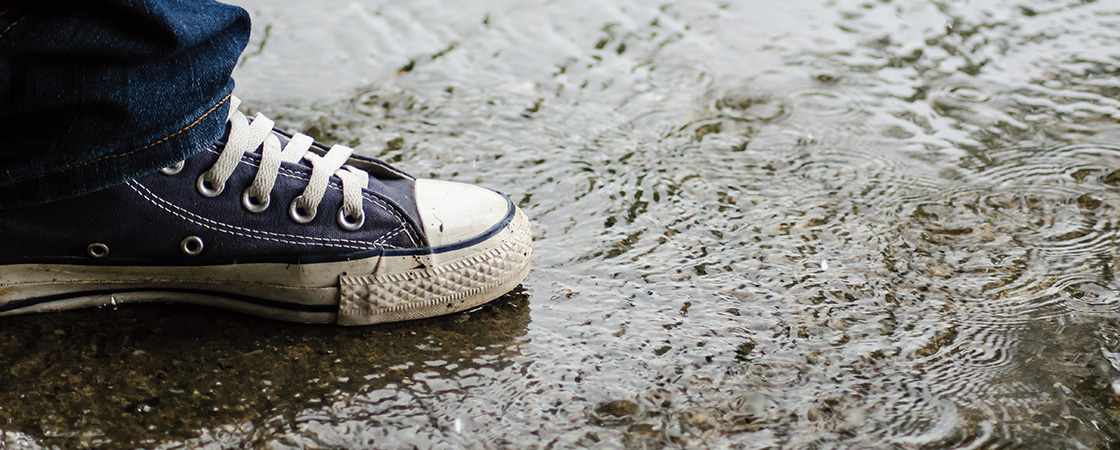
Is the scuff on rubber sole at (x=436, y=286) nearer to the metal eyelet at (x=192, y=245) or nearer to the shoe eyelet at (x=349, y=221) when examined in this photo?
the shoe eyelet at (x=349, y=221)

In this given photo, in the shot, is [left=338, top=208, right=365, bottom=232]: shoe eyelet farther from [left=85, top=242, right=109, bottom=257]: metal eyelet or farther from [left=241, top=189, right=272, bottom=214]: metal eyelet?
[left=85, top=242, right=109, bottom=257]: metal eyelet

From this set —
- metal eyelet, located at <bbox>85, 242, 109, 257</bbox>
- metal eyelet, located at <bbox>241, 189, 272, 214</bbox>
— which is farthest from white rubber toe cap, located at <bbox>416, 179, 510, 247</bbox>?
metal eyelet, located at <bbox>85, 242, 109, 257</bbox>

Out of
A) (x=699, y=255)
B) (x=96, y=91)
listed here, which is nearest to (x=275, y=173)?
(x=96, y=91)

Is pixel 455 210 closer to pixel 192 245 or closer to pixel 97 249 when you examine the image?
pixel 192 245

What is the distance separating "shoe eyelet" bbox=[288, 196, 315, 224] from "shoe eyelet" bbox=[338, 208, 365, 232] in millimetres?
48

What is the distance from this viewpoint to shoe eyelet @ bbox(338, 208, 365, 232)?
1.58m

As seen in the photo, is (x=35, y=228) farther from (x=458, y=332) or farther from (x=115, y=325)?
(x=458, y=332)

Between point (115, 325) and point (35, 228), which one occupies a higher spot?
point (35, 228)

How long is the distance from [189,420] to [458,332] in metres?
0.47

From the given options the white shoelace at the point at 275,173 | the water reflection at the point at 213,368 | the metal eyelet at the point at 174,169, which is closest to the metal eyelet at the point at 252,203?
the white shoelace at the point at 275,173

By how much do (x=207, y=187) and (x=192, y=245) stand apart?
0.10 m

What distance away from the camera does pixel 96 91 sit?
4.58ft

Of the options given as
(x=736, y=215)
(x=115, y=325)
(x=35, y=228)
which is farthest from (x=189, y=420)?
(x=736, y=215)

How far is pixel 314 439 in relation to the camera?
4.44 ft
